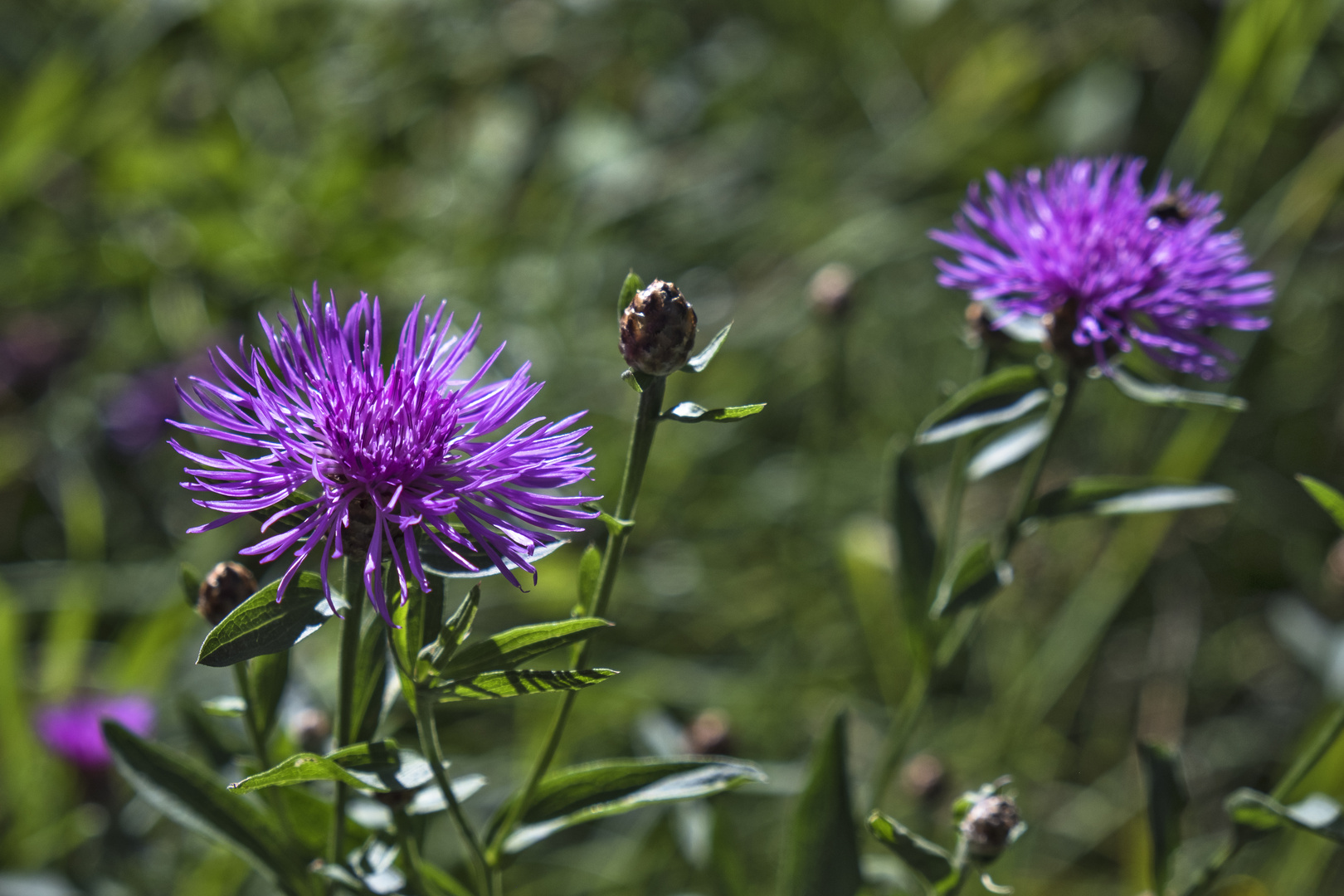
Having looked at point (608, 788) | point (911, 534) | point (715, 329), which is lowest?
point (608, 788)

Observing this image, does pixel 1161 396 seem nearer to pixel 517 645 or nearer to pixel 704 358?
pixel 704 358

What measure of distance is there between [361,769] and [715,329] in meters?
1.66

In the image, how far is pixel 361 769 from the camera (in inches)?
27.6

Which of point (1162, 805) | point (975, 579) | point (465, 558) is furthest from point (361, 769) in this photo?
point (1162, 805)

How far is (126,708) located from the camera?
1527mm

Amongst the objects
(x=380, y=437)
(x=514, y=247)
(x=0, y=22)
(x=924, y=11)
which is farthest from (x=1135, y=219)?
(x=0, y=22)

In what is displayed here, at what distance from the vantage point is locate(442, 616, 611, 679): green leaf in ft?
2.18

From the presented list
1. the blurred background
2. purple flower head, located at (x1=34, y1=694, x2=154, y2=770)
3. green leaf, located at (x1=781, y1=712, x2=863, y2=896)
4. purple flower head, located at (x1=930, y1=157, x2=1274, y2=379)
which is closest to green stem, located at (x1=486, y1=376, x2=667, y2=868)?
green leaf, located at (x1=781, y1=712, x2=863, y2=896)

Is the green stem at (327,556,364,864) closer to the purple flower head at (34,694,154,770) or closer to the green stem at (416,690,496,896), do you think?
the green stem at (416,690,496,896)

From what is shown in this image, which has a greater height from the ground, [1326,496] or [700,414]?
[700,414]

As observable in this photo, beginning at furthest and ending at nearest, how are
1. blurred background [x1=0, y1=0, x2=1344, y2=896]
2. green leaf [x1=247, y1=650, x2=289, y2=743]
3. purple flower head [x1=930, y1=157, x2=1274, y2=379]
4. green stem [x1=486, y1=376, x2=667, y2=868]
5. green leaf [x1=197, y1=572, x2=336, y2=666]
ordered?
blurred background [x1=0, y1=0, x2=1344, y2=896] → purple flower head [x1=930, y1=157, x2=1274, y2=379] → green leaf [x1=247, y1=650, x2=289, y2=743] → green stem [x1=486, y1=376, x2=667, y2=868] → green leaf [x1=197, y1=572, x2=336, y2=666]

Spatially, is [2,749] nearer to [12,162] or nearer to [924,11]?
[12,162]

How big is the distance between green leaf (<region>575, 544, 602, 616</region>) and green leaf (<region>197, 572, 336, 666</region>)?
0.16m

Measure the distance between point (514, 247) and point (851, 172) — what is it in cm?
76
